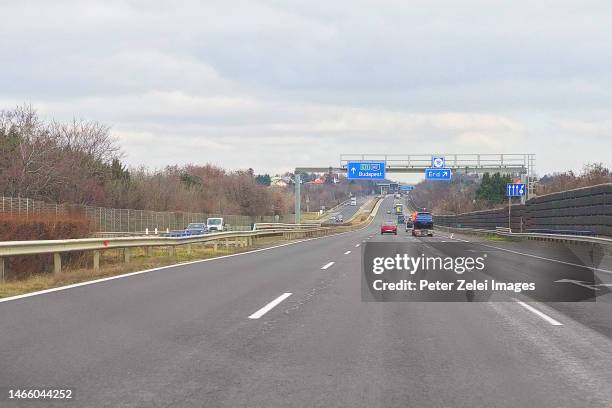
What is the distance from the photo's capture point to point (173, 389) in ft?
18.4

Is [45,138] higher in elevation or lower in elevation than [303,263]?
higher

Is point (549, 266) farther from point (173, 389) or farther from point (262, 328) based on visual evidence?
point (173, 389)

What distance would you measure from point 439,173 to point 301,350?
4920cm

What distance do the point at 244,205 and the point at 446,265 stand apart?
9828cm

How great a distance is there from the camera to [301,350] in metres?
7.20

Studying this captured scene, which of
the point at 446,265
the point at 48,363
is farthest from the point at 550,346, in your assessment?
the point at 446,265

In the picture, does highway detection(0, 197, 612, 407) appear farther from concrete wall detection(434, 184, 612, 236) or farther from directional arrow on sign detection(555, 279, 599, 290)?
concrete wall detection(434, 184, 612, 236)

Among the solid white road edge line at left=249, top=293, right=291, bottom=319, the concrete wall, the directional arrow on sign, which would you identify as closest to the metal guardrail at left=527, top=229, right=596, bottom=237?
the concrete wall

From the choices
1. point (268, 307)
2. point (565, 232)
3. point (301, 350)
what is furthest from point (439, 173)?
point (301, 350)

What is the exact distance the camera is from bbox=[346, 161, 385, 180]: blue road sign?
56.0 m

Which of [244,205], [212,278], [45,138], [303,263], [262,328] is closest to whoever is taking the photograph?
[262,328]

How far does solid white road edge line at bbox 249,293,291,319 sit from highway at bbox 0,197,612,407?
0.03 meters

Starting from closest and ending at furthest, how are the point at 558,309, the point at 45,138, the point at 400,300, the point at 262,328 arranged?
the point at 262,328 < the point at 558,309 < the point at 400,300 < the point at 45,138

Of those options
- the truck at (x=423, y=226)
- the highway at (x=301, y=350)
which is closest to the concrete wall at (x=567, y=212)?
the truck at (x=423, y=226)
